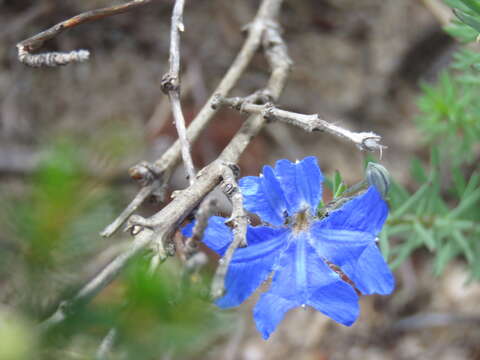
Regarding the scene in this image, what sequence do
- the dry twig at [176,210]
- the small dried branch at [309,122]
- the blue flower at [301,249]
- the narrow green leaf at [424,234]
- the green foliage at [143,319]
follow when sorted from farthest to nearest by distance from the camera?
the narrow green leaf at [424,234] < the blue flower at [301,249] < the small dried branch at [309,122] < the dry twig at [176,210] < the green foliage at [143,319]

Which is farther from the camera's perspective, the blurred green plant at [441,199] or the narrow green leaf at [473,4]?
the blurred green plant at [441,199]

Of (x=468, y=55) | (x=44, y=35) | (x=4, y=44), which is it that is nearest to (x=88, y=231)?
(x=44, y=35)

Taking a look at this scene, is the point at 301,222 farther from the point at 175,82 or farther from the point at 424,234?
the point at 424,234

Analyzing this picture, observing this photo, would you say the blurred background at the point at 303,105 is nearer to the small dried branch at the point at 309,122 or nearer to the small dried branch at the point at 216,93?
the small dried branch at the point at 216,93

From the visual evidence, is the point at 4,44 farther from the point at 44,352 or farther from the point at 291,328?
the point at 44,352

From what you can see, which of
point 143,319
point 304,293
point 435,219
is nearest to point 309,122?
point 304,293

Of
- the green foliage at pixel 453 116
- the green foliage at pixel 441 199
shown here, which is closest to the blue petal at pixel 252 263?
the green foliage at pixel 441 199

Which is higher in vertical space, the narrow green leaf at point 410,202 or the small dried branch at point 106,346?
the small dried branch at point 106,346
